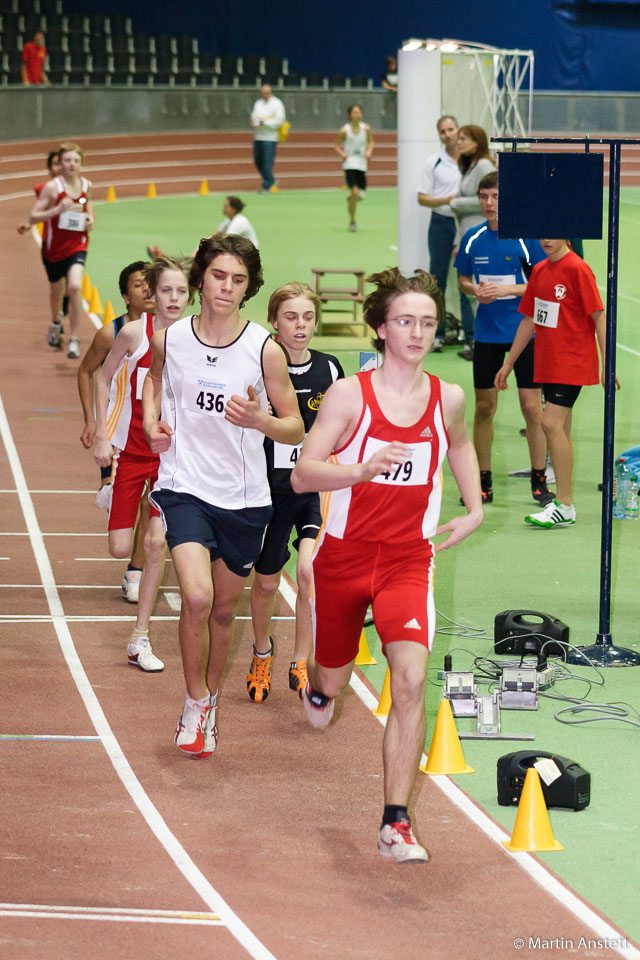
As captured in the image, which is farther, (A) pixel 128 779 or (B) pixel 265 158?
(B) pixel 265 158

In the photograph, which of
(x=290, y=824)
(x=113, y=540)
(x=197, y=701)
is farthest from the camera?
(x=113, y=540)

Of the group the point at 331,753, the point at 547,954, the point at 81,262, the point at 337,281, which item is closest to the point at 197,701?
the point at 331,753

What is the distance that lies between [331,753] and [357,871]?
1297 millimetres

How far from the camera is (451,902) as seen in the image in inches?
217

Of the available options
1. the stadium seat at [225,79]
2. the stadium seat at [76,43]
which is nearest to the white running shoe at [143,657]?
the stadium seat at [76,43]

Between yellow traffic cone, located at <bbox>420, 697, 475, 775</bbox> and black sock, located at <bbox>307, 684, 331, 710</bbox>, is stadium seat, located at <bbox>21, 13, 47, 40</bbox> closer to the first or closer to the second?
yellow traffic cone, located at <bbox>420, 697, 475, 775</bbox>

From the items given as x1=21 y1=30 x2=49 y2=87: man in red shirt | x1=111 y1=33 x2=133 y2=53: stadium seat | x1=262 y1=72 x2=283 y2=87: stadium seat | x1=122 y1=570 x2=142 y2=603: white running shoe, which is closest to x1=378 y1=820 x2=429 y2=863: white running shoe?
x1=122 y1=570 x2=142 y2=603: white running shoe

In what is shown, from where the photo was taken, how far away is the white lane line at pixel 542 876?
5.20 m

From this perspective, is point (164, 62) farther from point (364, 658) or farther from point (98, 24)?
point (364, 658)

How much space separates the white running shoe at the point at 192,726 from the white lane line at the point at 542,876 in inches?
41.3

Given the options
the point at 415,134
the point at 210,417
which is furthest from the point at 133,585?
the point at 415,134

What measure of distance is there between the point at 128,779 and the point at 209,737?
1.47 ft

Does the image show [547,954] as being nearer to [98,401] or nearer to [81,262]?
[98,401]

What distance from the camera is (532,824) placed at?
236 inches
